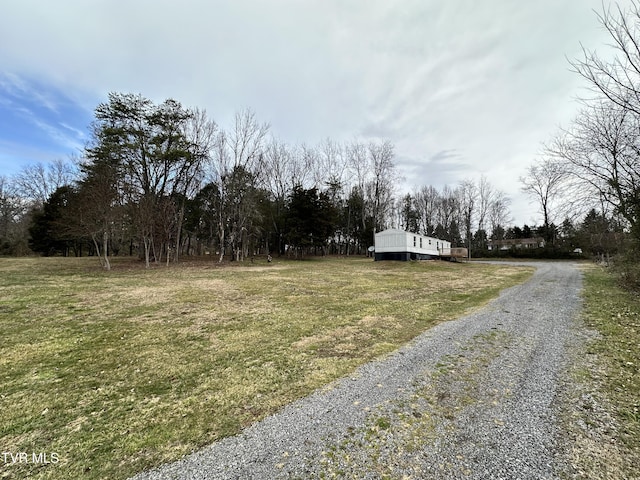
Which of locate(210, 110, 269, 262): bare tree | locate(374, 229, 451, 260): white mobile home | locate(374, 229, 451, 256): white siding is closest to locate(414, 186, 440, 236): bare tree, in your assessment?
locate(374, 229, 451, 260): white mobile home

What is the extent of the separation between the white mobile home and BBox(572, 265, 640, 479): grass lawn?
62.9ft

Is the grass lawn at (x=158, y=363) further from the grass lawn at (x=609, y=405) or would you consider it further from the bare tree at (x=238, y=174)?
the bare tree at (x=238, y=174)

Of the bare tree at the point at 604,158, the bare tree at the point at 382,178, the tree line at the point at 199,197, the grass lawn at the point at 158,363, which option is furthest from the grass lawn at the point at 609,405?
the bare tree at the point at 382,178

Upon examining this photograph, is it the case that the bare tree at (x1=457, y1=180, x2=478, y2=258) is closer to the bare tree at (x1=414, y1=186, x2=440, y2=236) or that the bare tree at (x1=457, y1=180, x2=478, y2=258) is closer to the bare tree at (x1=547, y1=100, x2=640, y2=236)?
the bare tree at (x1=414, y1=186, x2=440, y2=236)

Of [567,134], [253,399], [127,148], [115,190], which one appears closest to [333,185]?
[127,148]

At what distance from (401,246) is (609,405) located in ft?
73.9

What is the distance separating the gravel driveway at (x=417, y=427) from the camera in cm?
198

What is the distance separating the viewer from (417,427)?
2.47 meters

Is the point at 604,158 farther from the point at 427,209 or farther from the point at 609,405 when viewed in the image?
the point at 427,209

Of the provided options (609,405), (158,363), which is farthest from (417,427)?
(158,363)

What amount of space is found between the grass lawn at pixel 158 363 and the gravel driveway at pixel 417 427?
0.30 metres

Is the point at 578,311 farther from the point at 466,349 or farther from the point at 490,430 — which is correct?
the point at 490,430

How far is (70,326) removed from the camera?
223 inches

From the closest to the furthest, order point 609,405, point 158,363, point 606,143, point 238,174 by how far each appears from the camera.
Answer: point 609,405 → point 158,363 → point 606,143 → point 238,174
